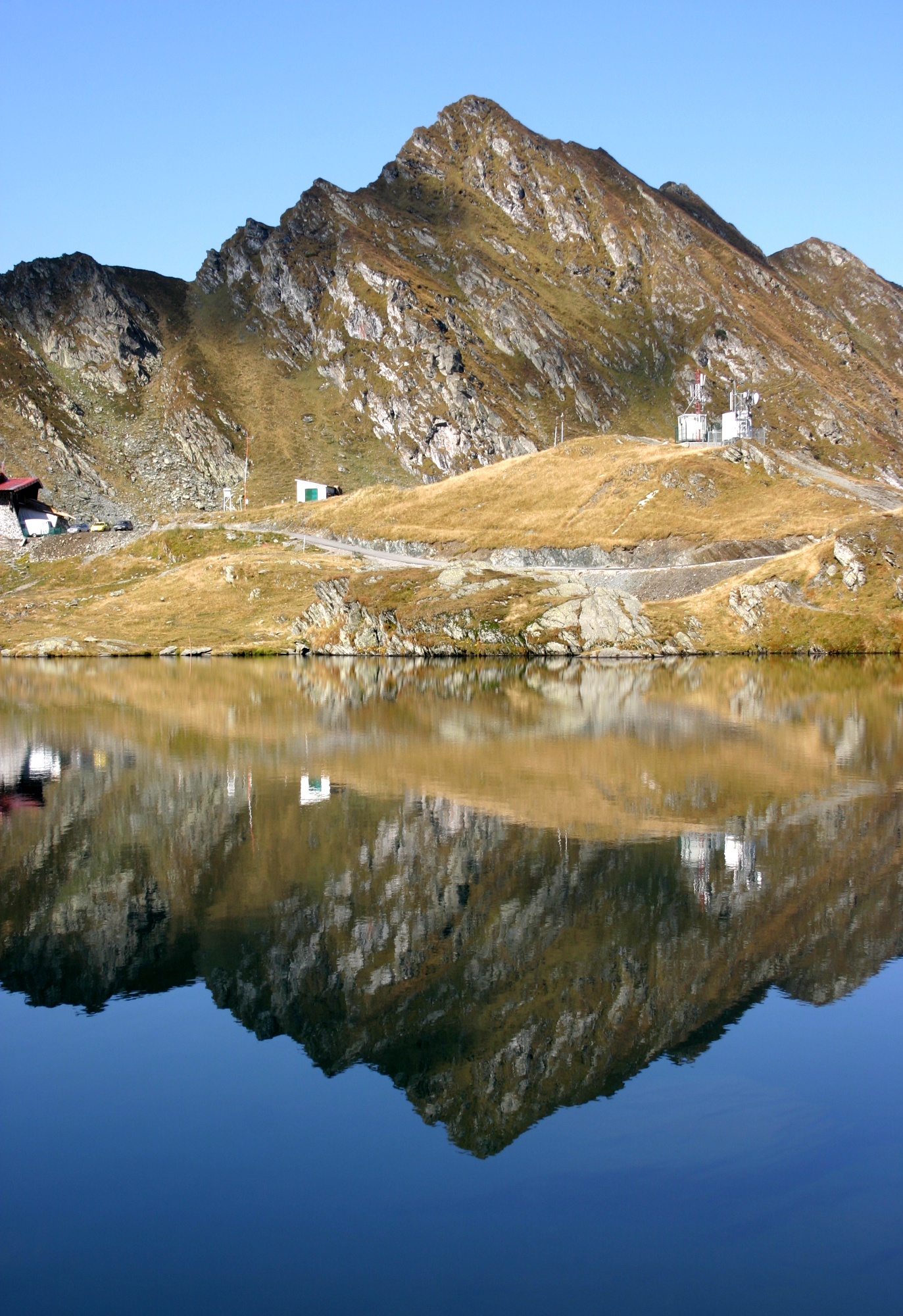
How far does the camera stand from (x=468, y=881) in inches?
1067

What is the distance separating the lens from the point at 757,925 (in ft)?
76.6

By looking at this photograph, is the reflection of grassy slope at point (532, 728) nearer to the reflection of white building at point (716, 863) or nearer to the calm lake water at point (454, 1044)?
the calm lake water at point (454, 1044)

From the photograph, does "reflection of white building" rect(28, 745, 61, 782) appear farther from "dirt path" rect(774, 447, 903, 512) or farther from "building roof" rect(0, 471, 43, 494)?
"building roof" rect(0, 471, 43, 494)

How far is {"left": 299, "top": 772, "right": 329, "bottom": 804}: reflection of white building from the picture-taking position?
3741 centimetres

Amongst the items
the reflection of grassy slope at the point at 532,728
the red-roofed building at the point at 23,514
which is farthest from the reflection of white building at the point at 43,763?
the red-roofed building at the point at 23,514

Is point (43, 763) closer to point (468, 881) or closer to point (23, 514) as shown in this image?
point (468, 881)

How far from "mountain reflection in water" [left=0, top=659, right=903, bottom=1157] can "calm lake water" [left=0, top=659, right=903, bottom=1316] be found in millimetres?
114

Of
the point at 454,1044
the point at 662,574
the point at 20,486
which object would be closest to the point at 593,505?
the point at 662,574

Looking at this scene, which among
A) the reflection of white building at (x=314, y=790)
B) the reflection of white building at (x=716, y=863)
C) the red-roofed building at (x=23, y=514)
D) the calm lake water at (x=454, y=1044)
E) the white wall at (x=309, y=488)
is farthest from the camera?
the white wall at (x=309, y=488)

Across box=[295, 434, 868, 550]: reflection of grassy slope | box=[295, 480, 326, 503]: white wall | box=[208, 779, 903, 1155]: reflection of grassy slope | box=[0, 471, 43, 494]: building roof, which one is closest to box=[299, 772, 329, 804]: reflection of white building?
box=[208, 779, 903, 1155]: reflection of grassy slope

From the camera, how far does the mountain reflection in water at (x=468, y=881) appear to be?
726 inches

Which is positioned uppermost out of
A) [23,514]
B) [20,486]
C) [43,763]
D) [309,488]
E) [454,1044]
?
[309,488]

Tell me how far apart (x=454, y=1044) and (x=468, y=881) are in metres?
9.65

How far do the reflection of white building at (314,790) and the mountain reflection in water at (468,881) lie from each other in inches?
8.8
